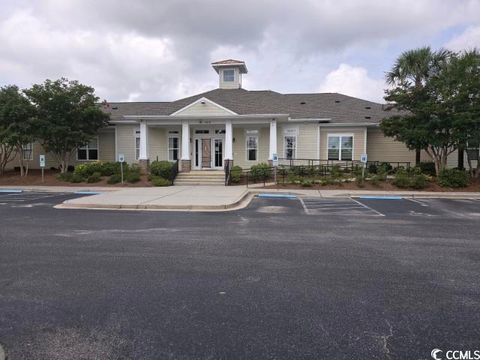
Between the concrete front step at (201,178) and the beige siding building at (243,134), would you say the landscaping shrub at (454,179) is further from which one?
the concrete front step at (201,178)

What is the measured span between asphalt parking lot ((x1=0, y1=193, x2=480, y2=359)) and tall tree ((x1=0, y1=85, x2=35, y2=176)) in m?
14.7

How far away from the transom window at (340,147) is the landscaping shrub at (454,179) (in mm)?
6437

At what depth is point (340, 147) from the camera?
2453 centimetres

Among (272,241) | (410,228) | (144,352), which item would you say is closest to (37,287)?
(144,352)

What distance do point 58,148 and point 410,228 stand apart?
845 inches

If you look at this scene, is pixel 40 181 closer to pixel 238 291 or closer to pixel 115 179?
pixel 115 179

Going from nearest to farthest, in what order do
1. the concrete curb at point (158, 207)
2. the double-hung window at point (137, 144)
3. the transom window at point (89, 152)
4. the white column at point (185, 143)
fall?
1. the concrete curb at point (158, 207)
2. the white column at point (185, 143)
3. the double-hung window at point (137, 144)
4. the transom window at point (89, 152)

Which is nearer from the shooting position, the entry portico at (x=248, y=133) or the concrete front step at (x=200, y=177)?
the concrete front step at (x=200, y=177)

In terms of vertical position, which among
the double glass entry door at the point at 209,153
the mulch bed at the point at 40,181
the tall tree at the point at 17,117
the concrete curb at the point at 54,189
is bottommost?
the concrete curb at the point at 54,189

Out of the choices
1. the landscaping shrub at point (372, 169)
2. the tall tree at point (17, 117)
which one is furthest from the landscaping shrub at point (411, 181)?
the tall tree at point (17, 117)

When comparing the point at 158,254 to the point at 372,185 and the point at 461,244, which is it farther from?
the point at 372,185

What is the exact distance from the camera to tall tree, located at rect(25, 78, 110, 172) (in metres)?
21.8

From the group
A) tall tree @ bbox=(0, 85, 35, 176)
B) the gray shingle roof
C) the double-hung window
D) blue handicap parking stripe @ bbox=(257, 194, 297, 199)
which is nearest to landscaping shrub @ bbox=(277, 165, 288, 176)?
the gray shingle roof

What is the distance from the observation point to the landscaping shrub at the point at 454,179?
1870 cm
